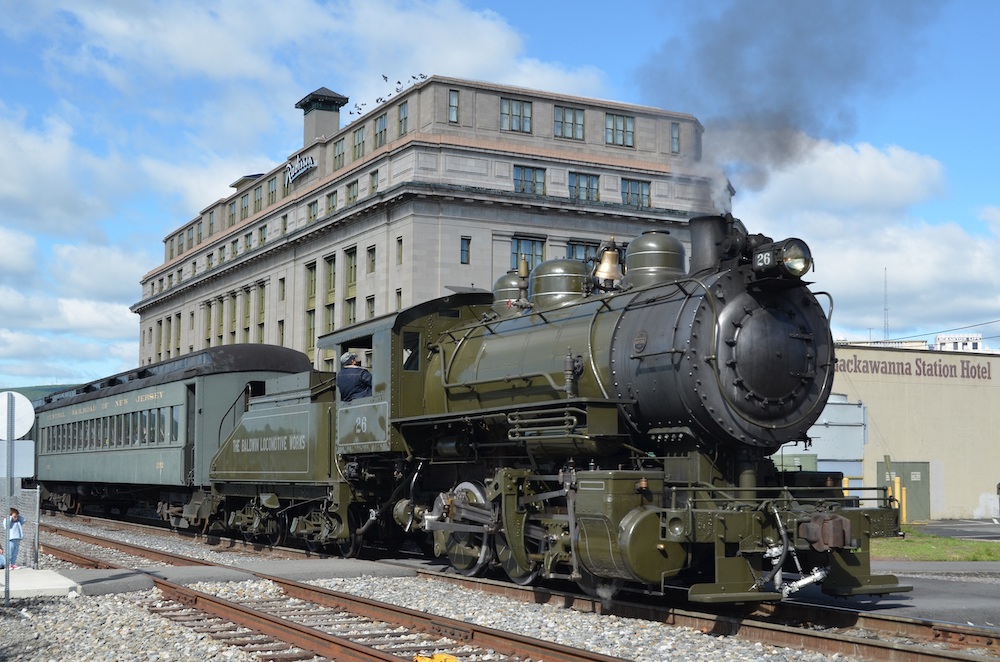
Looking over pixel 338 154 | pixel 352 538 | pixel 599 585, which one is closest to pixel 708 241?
pixel 599 585

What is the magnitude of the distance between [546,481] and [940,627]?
4469mm

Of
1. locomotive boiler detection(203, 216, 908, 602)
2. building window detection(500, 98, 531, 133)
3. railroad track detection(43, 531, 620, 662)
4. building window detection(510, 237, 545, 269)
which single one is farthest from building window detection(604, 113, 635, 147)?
railroad track detection(43, 531, 620, 662)

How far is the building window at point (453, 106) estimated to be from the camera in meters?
52.4

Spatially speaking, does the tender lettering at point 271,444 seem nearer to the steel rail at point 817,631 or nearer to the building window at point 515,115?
the steel rail at point 817,631

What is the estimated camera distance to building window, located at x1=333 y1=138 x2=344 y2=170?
60.1 metres

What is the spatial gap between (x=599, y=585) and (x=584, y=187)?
45.8 meters

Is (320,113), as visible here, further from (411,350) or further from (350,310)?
(411,350)

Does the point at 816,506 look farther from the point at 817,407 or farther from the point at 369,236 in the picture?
the point at 369,236

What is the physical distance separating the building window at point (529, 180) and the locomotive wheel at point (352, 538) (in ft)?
126

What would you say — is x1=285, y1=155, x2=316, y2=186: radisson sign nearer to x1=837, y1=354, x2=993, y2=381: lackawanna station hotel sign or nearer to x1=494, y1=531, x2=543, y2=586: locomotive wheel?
x1=837, y1=354, x2=993, y2=381: lackawanna station hotel sign

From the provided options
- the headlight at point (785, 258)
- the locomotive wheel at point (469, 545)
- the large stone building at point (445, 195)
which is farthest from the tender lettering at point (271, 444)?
the large stone building at point (445, 195)

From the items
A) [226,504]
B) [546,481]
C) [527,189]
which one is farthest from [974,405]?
[546,481]

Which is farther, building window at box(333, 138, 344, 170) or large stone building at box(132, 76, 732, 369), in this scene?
building window at box(333, 138, 344, 170)

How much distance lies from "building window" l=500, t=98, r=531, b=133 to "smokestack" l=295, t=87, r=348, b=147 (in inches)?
605
